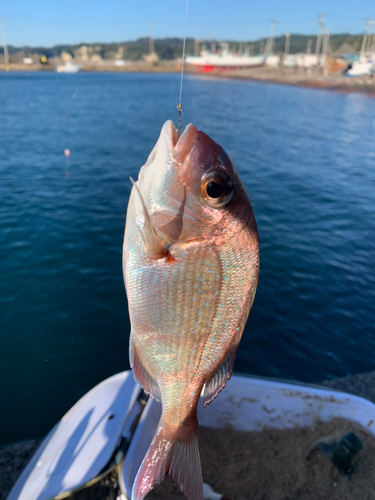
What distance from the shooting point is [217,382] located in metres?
1.73

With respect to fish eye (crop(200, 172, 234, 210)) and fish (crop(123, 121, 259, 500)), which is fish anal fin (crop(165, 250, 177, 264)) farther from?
fish eye (crop(200, 172, 234, 210))

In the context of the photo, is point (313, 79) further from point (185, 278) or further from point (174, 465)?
point (174, 465)

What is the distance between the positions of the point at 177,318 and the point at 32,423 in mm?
4120

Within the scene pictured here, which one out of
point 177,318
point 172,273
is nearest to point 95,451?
point 177,318

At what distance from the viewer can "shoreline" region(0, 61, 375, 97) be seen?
6162 cm

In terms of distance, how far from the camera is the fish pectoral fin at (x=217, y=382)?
1712 mm

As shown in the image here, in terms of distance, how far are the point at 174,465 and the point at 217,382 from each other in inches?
19.9

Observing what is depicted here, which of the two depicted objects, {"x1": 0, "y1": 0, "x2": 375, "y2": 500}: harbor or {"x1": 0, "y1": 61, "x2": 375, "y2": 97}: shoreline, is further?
{"x1": 0, "y1": 61, "x2": 375, "y2": 97}: shoreline

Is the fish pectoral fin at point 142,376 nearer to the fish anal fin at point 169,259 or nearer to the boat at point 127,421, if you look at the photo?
the fish anal fin at point 169,259

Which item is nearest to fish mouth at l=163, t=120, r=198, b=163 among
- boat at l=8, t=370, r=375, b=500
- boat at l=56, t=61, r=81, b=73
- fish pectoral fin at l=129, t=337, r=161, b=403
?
fish pectoral fin at l=129, t=337, r=161, b=403

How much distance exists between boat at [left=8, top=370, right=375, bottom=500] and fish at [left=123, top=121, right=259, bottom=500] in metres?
1.16

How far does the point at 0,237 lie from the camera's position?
8992 millimetres

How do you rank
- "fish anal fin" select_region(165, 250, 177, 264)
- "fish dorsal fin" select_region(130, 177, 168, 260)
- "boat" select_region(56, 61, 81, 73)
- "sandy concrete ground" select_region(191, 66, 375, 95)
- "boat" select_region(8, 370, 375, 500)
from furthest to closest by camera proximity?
"boat" select_region(56, 61, 81, 73) → "sandy concrete ground" select_region(191, 66, 375, 95) → "boat" select_region(8, 370, 375, 500) → "fish anal fin" select_region(165, 250, 177, 264) → "fish dorsal fin" select_region(130, 177, 168, 260)

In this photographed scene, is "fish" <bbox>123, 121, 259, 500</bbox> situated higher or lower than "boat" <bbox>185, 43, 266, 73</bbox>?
lower
